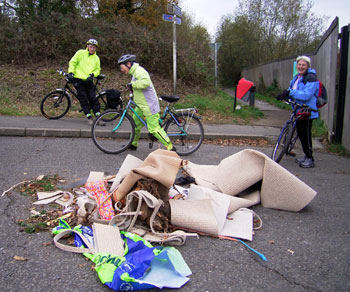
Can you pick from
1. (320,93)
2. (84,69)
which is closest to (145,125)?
(84,69)

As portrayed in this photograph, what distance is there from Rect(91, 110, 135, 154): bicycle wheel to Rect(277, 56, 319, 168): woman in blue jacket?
2.85 meters

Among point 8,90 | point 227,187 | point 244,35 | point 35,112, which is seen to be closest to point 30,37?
point 8,90

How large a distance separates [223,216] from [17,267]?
201 cm

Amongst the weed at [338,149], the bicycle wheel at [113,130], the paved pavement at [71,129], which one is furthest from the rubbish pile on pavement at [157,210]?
the weed at [338,149]

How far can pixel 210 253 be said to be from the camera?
3453 mm

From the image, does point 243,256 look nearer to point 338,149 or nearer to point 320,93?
point 320,93

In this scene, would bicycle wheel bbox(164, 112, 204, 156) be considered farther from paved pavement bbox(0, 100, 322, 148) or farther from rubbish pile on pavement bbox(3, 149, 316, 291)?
rubbish pile on pavement bbox(3, 149, 316, 291)

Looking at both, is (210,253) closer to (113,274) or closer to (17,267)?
(113,274)

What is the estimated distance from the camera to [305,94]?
258 inches

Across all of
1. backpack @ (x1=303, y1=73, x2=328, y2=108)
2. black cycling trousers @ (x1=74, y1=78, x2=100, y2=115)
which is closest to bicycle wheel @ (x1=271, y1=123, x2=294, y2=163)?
backpack @ (x1=303, y1=73, x2=328, y2=108)

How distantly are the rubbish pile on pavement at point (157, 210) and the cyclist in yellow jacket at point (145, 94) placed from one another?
200cm

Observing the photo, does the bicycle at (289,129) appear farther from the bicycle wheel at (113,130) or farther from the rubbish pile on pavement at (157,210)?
the bicycle wheel at (113,130)

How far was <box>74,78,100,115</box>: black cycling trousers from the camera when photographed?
30.7ft

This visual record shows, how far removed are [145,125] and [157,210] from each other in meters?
3.79
